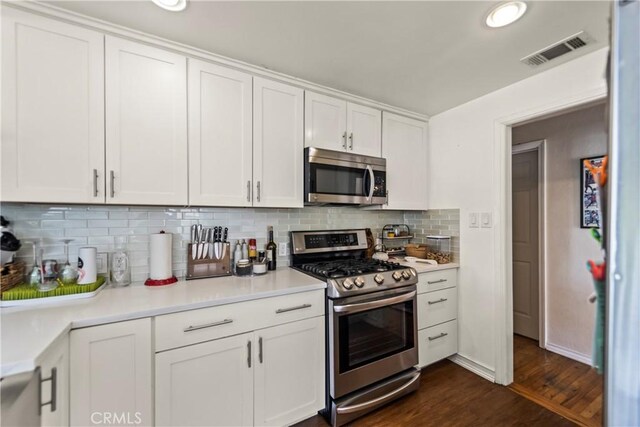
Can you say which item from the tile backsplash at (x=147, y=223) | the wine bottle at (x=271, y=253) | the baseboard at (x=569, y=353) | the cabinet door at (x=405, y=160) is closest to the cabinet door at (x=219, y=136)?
the tile backsplash at (x=147, y=223)

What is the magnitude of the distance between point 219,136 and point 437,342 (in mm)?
2436

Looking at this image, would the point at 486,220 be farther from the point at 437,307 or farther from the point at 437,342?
the point at 437,342

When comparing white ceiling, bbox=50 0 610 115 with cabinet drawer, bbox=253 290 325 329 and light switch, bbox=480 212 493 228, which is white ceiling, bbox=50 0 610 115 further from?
cabinet drawer, bbox=253 290 325 329

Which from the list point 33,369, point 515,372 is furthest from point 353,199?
point 515,372

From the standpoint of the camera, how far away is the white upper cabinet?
2134 millimetres

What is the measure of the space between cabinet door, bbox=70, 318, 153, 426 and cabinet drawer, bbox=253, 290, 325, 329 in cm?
56

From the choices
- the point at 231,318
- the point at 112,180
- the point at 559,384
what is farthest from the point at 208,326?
the point at 559,384

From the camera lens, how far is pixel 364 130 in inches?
94.3

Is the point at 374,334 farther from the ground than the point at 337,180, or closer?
closer

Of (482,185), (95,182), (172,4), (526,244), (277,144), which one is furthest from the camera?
(526,244)

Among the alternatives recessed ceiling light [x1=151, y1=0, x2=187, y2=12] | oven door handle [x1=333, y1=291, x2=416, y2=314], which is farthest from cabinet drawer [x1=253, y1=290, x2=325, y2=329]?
recessed ceiling light [x1=151, y1=0, x2=187, y2=12]

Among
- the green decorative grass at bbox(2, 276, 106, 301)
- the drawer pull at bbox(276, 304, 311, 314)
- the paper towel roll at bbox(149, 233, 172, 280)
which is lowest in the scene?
the drawer pull at bbox(276, 304, 311, 314)

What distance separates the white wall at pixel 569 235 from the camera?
2.49 m

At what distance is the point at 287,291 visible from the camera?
1642mm
